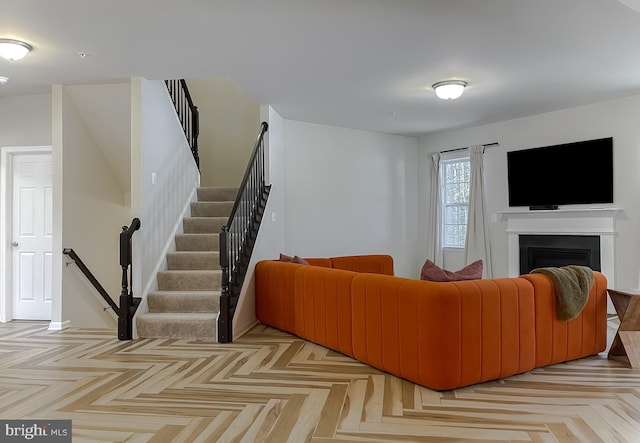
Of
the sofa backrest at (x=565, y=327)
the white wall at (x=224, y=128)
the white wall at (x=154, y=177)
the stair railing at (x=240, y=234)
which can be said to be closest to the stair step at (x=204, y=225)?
the white wall at (x=154, y=177)

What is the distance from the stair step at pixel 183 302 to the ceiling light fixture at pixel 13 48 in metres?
2.43

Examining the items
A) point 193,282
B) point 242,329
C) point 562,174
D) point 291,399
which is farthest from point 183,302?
point 562,174

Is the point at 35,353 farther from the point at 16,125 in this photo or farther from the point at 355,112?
the point at 355,112

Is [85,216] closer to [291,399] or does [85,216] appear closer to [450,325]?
[291,399]

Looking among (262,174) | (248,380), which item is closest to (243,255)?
(262,174)

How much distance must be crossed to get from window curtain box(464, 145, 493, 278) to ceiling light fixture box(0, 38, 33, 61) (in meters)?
5.66

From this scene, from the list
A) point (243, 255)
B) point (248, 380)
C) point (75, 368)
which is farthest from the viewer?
point (243, 255)

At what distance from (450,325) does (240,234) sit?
2.56 meters

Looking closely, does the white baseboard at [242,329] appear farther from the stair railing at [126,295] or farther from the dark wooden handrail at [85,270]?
the dark wooden handrail at [85,270]

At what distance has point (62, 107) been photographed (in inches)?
197

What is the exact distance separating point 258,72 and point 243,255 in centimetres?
181

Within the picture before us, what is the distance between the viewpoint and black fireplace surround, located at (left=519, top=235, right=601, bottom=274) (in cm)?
575

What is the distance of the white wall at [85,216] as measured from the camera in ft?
16.5

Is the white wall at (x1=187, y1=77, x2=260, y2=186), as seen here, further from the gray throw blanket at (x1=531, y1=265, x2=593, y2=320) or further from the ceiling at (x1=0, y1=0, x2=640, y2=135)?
the gray throw blanket at (x1=531, y1=265, x2=593, y2=320)
